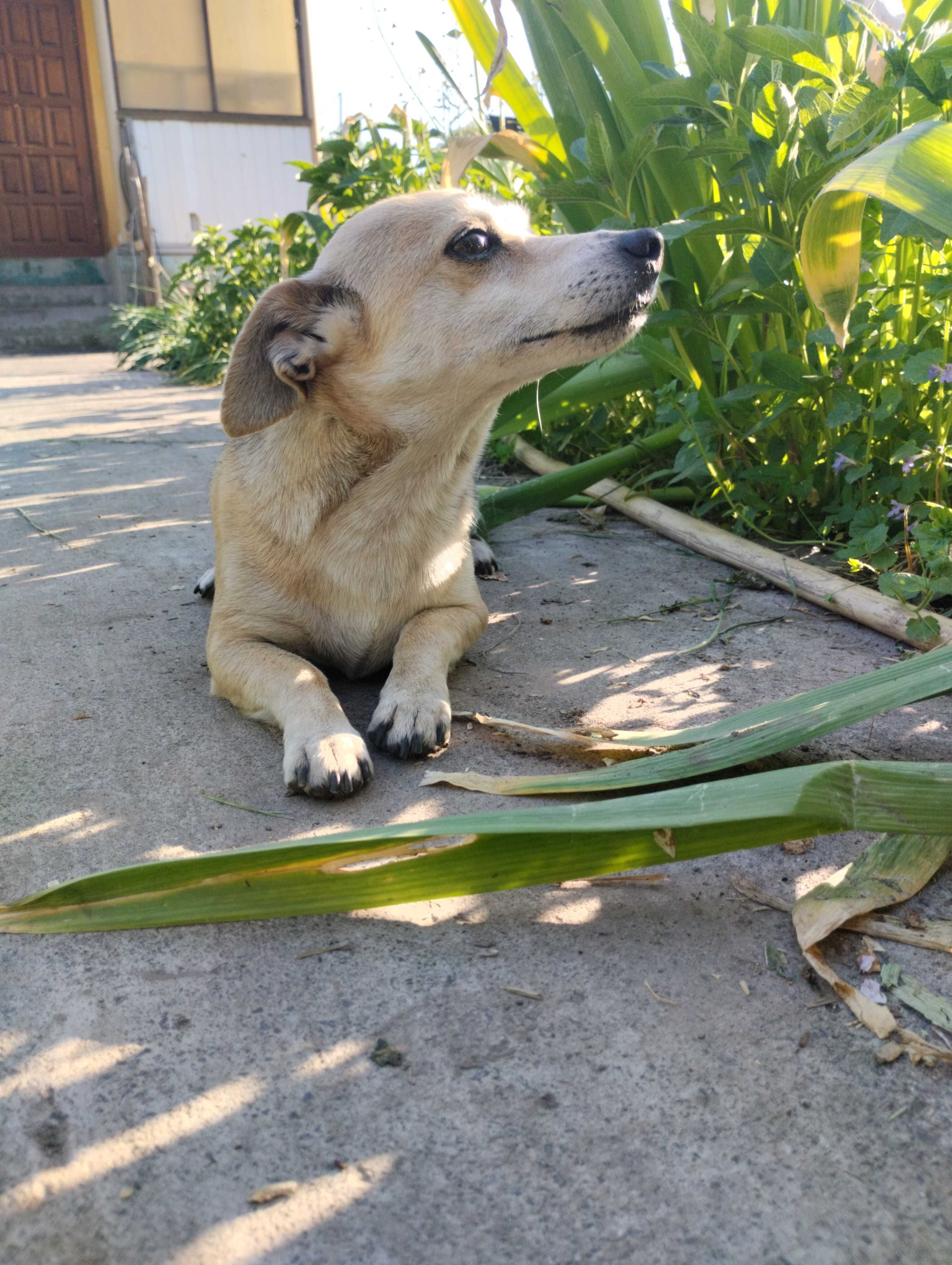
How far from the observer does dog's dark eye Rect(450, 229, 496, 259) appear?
218 centimetres

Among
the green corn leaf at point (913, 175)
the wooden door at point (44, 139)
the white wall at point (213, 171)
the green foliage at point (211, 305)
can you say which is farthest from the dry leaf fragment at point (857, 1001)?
the wooden door at point (44, 139)

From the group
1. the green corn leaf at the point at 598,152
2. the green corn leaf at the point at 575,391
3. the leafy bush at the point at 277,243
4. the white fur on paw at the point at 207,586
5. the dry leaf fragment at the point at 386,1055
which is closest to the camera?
the dry leaf fragment at the point at 386,1055

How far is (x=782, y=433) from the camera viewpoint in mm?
2947

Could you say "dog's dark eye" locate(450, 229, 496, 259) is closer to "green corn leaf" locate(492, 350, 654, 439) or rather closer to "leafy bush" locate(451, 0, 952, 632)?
"leafy bush" locate(451, 0, 952, 632)

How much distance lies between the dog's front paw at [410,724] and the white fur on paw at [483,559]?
3.84 feet

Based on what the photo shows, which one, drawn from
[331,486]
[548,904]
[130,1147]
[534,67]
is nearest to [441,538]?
[331,486]

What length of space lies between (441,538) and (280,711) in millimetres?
636

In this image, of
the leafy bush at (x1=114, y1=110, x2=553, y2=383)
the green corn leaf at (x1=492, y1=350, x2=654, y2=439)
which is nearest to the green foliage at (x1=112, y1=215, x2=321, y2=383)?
the leafy bush at (x1=114, y1=110, x2=553, y2=383)

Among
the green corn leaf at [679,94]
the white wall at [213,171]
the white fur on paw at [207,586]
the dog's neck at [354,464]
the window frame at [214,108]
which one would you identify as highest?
the window frame at [214,108]

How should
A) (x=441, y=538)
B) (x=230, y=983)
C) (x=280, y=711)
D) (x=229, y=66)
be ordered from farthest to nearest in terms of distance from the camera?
(x=229, y=66) < (x=441, y=538) < (x=280, y=711) < (x=230, y=983)

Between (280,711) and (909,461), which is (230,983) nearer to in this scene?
(280,711)

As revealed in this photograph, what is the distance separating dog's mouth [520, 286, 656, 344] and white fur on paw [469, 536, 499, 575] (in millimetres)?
1073

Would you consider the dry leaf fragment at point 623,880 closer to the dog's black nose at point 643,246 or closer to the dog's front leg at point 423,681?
the dog's front leg at point 423,681

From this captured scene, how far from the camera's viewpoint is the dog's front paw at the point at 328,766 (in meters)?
1.76
